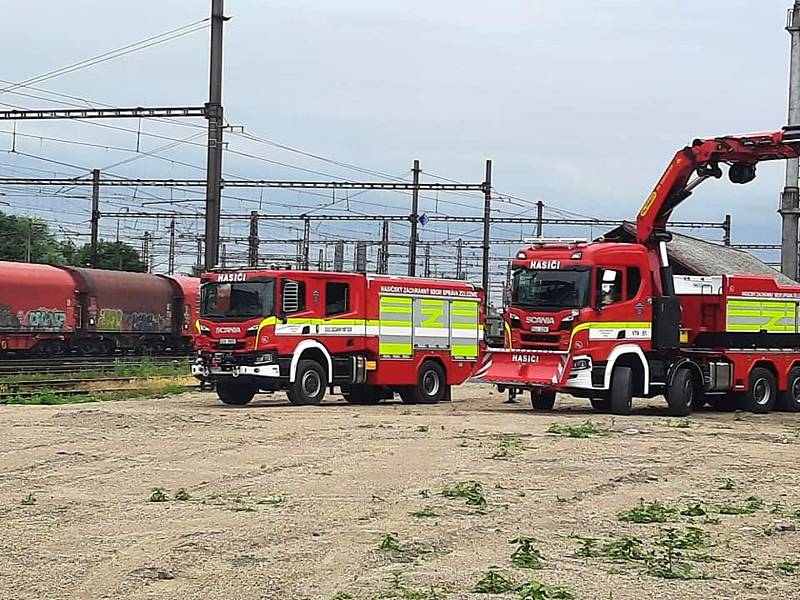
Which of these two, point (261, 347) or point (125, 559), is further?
point (261, 347)

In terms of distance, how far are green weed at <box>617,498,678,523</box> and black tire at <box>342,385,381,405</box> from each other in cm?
1548

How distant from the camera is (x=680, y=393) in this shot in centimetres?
2498

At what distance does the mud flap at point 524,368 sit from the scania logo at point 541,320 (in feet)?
1.75

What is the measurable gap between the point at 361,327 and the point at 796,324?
930 cm

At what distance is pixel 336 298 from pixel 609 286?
18.2ft

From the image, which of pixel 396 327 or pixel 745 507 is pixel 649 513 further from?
pixel 396 327

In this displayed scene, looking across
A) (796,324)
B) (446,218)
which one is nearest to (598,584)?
(796,324)

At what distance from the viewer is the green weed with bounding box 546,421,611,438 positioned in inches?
771

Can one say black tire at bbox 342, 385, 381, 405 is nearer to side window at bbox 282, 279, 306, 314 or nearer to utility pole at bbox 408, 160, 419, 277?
side window at bbox 282, 279, 306, 314

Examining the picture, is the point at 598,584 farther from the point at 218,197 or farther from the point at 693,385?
the point at 218,197

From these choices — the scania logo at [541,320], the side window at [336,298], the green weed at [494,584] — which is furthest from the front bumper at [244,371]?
the green weed at [494,584]

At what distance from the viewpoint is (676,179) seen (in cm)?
2589

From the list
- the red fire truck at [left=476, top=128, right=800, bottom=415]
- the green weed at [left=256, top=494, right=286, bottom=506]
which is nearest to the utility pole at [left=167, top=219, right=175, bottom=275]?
the red fire truck at [left=476, top=128, right=800, bottom=415]

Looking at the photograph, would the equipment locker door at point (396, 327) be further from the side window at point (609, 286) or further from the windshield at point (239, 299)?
the side window at point (609, 286)
